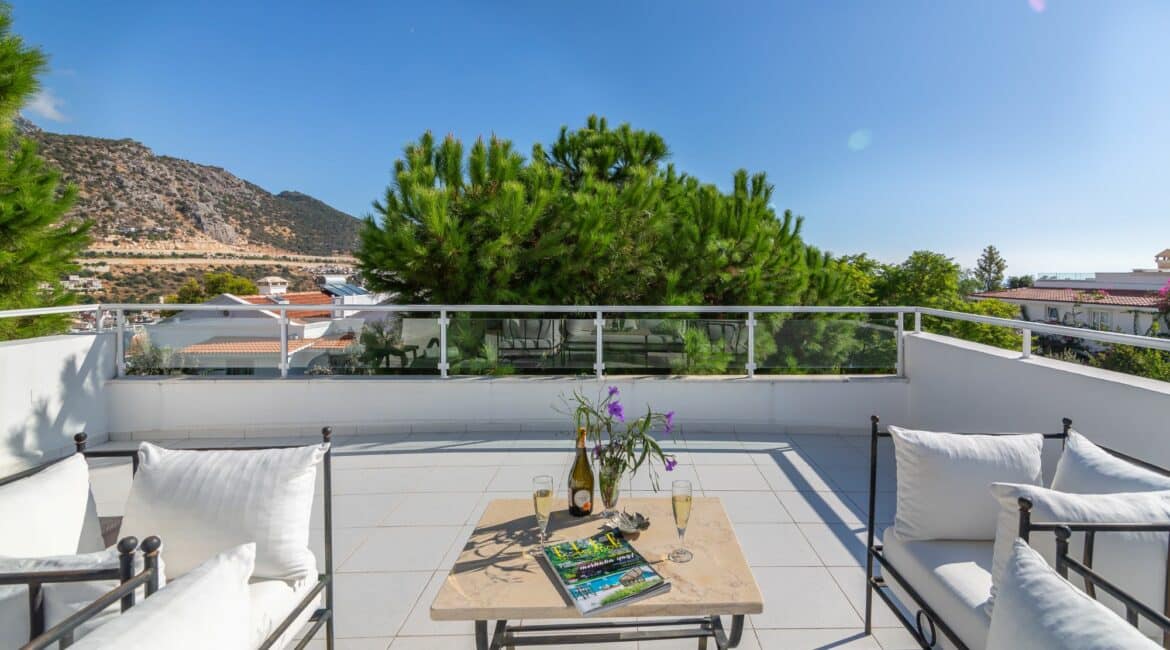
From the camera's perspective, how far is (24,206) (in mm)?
5375

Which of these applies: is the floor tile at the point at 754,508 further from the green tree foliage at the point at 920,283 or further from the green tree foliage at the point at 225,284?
the green tree foliage at the point at 225,284

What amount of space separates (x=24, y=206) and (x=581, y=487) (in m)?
6.63

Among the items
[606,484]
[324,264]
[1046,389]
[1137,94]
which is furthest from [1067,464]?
[324,264]

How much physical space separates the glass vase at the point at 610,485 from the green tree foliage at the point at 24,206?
21.5 ft

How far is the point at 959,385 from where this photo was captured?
380cm

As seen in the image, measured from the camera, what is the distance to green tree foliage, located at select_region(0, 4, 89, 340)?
5297 mm

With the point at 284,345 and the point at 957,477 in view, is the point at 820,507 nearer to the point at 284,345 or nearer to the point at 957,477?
the point at 957,477

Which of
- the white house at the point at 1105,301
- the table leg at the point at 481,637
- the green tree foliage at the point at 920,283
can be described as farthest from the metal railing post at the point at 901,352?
the green tree foliage at the point at 920,283

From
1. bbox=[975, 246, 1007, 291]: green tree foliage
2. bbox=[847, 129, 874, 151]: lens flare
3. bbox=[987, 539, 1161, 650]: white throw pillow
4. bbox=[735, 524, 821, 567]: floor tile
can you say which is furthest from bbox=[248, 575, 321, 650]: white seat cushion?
bbox=[975, 246, 1007, 291]: green tree foliage

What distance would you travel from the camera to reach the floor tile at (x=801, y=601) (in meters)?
1.99

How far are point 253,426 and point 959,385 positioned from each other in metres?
5.28

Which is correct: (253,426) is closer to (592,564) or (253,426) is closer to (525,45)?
(592,564)

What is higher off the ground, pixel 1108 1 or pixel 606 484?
pixel 1108 1

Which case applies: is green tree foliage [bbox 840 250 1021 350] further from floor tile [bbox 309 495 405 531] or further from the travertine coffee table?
the travertine coffee table
